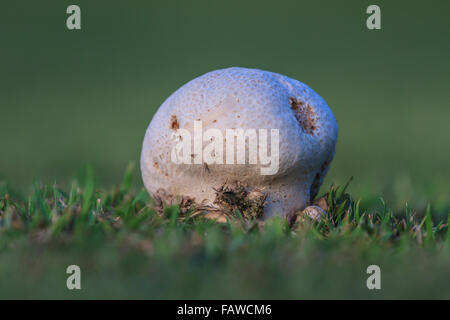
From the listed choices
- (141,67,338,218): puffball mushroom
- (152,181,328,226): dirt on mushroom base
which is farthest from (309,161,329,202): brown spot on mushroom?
(152,181,328,226): dirt on mushroom base

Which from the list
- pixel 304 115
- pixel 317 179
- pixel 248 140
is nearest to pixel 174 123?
pixel 248 140

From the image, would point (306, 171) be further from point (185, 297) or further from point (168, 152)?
point (185, 297)

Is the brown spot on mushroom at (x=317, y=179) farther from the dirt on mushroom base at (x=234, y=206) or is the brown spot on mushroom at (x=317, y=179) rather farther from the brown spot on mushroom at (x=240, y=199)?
the brown spot on mushroom at (x=240, y=199)

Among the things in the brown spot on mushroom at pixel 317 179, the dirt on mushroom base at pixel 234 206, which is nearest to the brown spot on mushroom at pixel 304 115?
the brown spot on mushroom at pixel 317 179

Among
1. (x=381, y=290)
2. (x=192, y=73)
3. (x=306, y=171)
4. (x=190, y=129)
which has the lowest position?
(x=381, y=290)

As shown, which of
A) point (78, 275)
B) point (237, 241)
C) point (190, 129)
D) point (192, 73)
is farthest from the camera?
point (192, 73)

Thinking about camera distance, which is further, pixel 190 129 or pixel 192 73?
pixel 192 73

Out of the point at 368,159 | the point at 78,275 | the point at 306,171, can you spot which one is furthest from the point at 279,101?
the point at 368,159
